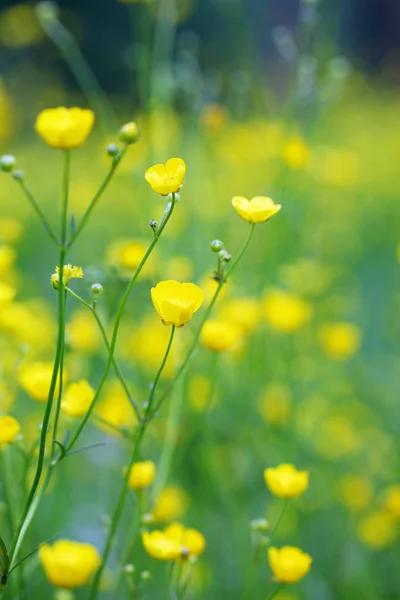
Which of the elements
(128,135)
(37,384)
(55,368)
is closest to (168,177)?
(128,135)

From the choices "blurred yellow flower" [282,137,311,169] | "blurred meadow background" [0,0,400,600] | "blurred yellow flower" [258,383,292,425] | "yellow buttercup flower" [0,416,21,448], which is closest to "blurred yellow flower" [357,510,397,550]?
"blurred meadow background" [0,0,400,600]

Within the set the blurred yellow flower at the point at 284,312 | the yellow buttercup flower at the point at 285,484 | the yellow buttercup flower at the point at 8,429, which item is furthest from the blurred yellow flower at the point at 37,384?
the blurred yellow flower at the point at 284,312

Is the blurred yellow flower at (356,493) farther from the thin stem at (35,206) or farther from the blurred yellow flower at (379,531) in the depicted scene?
the thin stem at (35,206)

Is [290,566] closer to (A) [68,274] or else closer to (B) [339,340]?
(A) [68,274]

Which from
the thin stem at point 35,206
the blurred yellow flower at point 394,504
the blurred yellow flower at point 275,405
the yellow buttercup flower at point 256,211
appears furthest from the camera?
the blurred yellow flower at point 275,405

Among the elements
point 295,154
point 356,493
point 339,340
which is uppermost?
point 295,154

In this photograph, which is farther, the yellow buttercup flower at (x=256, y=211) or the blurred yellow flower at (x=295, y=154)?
the blurred yellow flower at (x=295, y=154)
